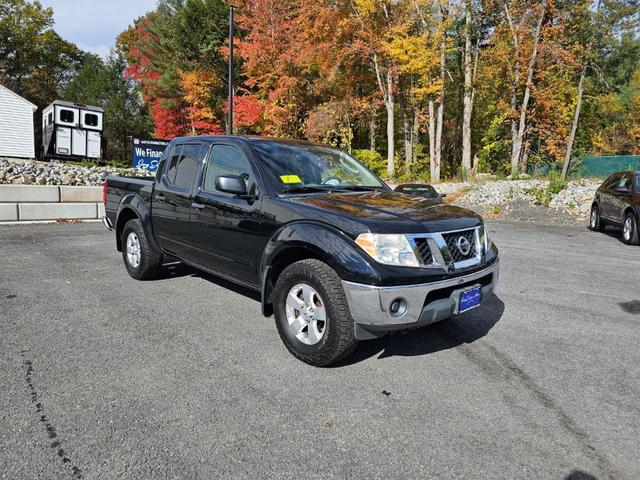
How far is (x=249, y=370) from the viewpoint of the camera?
3.38m

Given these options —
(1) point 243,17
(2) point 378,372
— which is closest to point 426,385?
(2) point 378,372

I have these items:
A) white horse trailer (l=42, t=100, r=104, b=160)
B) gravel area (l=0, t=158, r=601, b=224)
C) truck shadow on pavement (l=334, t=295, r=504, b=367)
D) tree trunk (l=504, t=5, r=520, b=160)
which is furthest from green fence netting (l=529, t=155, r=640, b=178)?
white horse trailer (l=42, t=100, r=104, b=160)

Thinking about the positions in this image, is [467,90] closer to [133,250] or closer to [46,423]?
[133,250]

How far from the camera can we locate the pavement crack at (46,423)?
2271 millimetres

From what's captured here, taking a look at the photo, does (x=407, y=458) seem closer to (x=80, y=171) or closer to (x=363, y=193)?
(x=363, y=193)

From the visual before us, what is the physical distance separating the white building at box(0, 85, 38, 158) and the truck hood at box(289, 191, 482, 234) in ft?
107

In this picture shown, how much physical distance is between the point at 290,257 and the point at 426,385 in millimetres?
1427

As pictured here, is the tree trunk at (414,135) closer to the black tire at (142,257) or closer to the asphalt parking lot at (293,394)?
the asphalt parking lot at (293,394)

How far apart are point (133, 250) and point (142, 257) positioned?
35 centimetres

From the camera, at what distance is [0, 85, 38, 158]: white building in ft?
94.0

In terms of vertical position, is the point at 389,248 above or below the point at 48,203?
below

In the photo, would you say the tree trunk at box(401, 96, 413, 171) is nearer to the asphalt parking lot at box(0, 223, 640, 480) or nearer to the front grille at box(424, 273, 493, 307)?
the asphalt parking lot at box(0, 223, 640, 480)

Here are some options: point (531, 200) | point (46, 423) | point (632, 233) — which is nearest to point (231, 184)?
point (46, 423)

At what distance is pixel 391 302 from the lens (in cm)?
303
